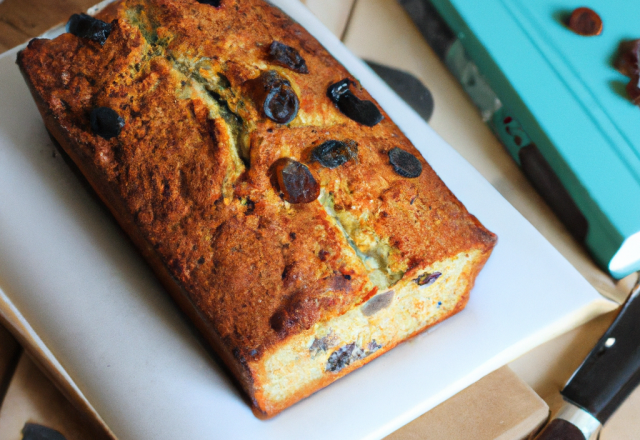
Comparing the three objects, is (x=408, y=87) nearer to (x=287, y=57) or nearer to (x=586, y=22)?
(x=586, y=22)

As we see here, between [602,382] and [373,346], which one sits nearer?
[373,346]

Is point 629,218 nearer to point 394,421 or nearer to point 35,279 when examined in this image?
point 394,421

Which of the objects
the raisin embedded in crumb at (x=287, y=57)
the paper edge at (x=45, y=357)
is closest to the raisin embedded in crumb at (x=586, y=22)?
the raisin embedded in crumb at (x=287, y=57)

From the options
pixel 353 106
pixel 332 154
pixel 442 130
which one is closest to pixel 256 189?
pixel 332 154

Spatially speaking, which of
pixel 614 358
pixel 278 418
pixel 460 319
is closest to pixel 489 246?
pixel 460 319

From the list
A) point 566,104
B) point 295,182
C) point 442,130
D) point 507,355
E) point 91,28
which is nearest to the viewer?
point 295,182

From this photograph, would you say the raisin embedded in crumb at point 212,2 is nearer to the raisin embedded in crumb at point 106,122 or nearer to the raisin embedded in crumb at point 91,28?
the raisin embedded in crumb at point 91,28
